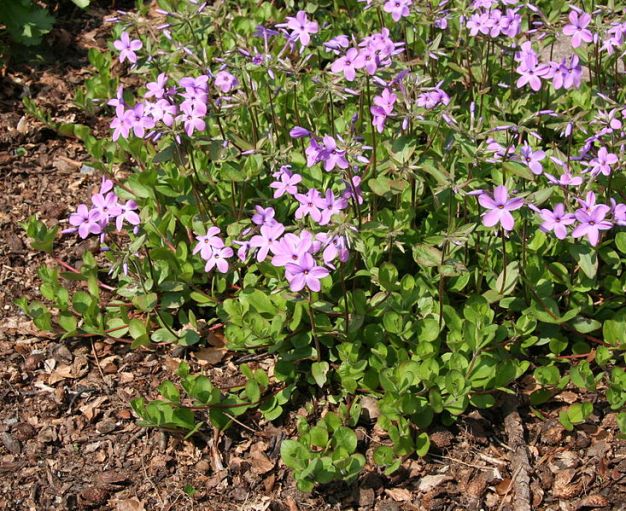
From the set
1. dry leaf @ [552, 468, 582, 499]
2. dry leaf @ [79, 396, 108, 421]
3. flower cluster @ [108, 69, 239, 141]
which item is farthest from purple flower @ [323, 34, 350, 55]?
dry leaf @ [552, 468, 582, 499]

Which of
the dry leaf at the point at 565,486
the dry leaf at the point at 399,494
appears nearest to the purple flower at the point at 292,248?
the dry leaf at the point at 399,494

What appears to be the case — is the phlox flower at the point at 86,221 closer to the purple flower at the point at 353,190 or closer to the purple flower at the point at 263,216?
the purple flower at the point at 263,216

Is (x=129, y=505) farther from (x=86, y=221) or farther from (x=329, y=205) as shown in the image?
(x=329, y=205)

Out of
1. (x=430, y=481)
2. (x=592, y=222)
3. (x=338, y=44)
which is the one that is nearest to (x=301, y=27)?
(x=338, y=44)

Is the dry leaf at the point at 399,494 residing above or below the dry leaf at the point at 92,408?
below

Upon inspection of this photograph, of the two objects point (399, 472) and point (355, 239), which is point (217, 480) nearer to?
point (399, 472)

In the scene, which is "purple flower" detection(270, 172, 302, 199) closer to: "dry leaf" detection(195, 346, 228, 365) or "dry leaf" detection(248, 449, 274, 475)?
"dry leaf" detection(195, 346, 228, 365)
